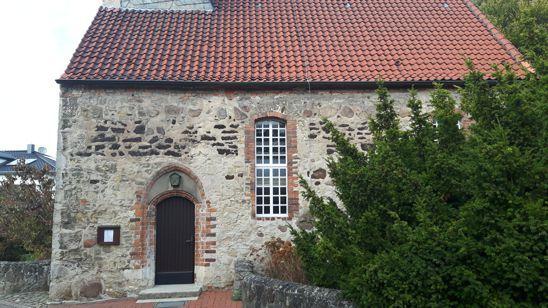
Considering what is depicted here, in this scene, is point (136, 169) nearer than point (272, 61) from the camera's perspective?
Yes

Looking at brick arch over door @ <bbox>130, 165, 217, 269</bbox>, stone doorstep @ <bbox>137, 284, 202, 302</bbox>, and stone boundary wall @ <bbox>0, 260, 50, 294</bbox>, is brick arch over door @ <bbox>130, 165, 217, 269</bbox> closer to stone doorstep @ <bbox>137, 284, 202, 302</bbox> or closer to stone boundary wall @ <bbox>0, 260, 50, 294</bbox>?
stone doorstep @ <bbox>137, 284, 202, 302</bbox>

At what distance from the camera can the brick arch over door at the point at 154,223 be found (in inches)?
328

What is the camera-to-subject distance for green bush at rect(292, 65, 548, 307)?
3.18 meters

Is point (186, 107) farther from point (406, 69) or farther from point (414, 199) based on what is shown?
point (414, 199)

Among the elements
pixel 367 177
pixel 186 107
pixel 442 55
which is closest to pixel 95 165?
pixel 186 107

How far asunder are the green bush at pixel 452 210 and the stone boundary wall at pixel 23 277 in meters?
7.31

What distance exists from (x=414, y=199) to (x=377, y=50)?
7.04 m

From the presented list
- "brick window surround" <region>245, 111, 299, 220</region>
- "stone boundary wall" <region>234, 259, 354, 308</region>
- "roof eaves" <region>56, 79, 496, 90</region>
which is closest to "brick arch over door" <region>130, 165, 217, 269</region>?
"brick window surround" <region>245, 111, 299, 220</region>

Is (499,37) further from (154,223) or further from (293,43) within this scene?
(154,223)

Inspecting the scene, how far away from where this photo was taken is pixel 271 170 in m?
8.93

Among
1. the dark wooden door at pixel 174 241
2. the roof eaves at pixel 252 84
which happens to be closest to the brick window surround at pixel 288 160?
the roof eaves at pixel 252 84

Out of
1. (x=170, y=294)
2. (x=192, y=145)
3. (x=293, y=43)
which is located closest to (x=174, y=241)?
(x=170, y=294)

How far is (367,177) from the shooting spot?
4133 mm

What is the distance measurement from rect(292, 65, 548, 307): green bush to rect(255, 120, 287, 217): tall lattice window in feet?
13.4
